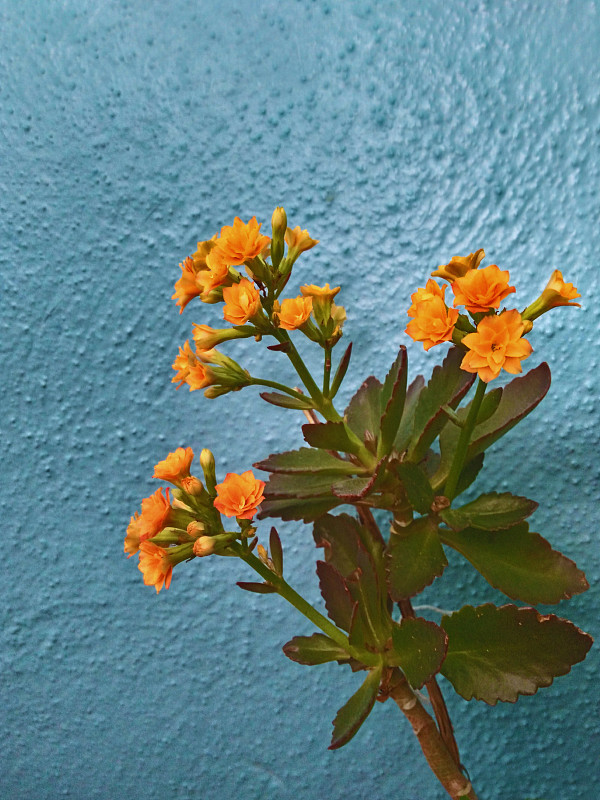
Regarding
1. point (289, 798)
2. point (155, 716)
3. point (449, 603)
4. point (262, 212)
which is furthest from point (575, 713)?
point (262, 212)

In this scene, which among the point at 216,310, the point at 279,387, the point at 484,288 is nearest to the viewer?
the point at 484,288

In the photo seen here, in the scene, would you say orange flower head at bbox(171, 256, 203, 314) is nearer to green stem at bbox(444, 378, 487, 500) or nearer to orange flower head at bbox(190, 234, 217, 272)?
orange flower head at bbox(190, 234, 217, 272)

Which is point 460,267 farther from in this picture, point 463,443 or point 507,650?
point 507,650

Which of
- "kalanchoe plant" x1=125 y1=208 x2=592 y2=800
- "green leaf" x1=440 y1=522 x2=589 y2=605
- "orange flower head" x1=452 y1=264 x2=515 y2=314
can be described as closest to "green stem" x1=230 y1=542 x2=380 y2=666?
"kalanchoe plant" x1=125 y1=208 x2=592 y2=800

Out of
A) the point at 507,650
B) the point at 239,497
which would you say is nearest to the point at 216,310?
the point at 239,497

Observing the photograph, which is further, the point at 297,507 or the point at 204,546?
the point at 297,507

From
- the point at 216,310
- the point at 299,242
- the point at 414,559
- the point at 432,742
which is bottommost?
the point at 432,742
